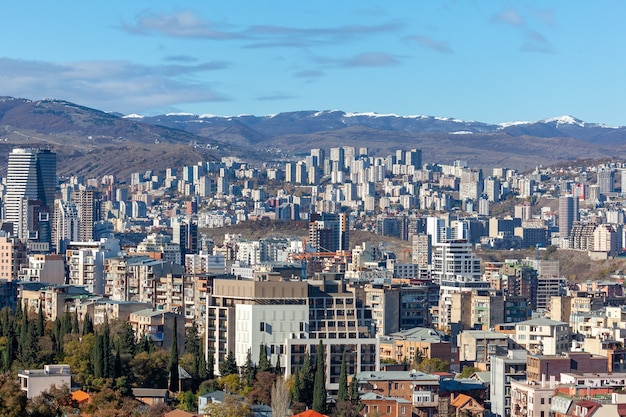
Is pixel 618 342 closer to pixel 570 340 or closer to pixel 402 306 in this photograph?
pixel 570 340

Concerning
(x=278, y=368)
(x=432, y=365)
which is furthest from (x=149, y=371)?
(x=432, y=365)

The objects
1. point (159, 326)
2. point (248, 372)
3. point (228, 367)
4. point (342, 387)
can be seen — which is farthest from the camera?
point (159, 326)

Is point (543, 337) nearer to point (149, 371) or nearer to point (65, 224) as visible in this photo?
point (149, 371)

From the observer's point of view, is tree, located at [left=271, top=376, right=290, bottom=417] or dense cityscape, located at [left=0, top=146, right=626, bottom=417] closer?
tree, located at [left=271, top=376, right=290, bottom=417]

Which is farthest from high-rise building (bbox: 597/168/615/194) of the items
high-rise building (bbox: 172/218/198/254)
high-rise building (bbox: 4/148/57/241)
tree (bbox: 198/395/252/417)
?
tree (bbox: 198/395/252/417)

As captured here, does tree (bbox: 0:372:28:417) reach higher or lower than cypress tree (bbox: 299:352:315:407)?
higher

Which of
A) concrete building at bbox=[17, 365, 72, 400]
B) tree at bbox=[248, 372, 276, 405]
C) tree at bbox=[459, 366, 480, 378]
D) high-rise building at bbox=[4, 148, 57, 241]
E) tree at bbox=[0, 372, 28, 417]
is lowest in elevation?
tree at bbox=[459, 366, 480, 378]

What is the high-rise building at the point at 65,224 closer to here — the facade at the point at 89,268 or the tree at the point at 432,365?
the facade at the point at 89,268

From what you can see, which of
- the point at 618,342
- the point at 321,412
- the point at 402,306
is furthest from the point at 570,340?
the point at 321,412

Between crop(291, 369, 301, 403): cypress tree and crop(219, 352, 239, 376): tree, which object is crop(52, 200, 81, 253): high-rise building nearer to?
crop(219, 352, 239, 376): tree
